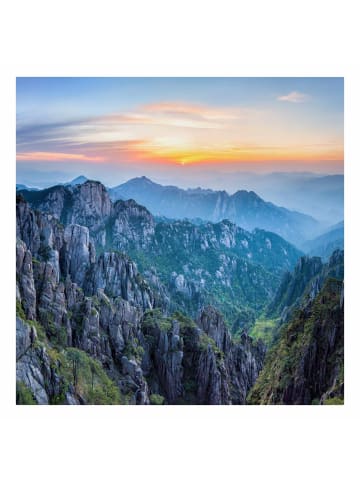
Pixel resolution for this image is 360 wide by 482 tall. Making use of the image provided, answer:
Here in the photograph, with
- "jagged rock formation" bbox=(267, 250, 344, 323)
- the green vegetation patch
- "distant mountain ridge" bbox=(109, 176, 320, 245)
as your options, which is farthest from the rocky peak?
the green vegetation patch

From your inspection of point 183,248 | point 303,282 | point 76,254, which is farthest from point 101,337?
point 183,248

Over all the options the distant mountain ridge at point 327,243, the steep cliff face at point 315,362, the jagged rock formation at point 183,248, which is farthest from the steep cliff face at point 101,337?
the distant mountain ridge at point 327,243

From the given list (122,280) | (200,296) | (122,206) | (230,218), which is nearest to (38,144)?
(122,206)

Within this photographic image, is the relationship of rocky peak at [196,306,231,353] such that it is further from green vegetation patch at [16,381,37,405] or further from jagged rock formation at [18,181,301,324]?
green vegetation patch at [16,381,37,405]

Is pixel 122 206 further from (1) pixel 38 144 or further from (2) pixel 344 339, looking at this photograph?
(2) pixel 344 339

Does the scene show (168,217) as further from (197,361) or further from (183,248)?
(183,248)

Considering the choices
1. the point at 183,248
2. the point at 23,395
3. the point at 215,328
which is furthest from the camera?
the point at 183,248

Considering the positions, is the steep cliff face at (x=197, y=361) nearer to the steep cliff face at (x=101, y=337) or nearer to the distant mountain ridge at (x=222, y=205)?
the steep cliff face at (x=101, y=337)
